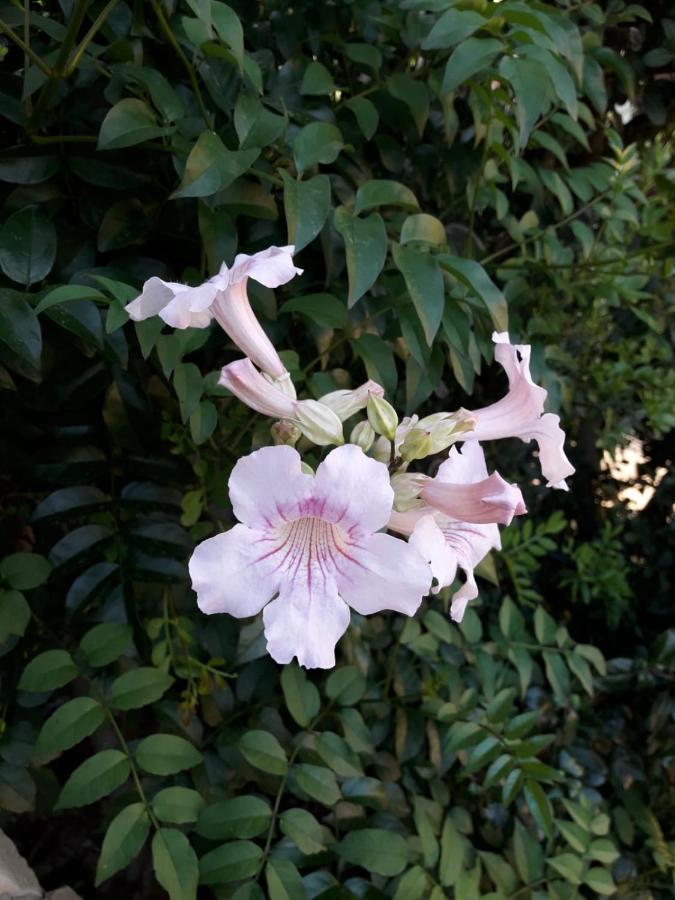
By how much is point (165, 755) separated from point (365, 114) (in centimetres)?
109

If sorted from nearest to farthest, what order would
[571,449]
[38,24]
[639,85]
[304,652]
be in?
[304,652], [38,24], [639,85], [571,449]

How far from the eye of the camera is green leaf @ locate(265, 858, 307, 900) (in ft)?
3.76

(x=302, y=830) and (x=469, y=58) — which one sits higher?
(x=469, y=58)

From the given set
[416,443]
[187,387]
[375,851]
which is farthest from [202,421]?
[375,851]

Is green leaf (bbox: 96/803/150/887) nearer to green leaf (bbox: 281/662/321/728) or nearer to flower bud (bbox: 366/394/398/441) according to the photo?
green leaf (bbox: 281/662/321/728)

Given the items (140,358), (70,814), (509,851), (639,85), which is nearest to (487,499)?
(140,358)

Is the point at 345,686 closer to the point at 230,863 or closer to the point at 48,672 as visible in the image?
the point at 230,863

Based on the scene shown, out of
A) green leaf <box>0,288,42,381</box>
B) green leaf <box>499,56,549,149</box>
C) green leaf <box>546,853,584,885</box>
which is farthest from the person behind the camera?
green leaf <box>546,853,584,885</box>

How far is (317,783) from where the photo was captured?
1285 mm

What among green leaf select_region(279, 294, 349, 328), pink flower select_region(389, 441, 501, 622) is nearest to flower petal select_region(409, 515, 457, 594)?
pink flower select_region(389, 441, 501, 622)

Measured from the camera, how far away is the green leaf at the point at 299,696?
4.44ft

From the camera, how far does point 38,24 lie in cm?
103

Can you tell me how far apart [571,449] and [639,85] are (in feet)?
3.87

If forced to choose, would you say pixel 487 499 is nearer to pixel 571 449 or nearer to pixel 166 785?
pixel 166 785
